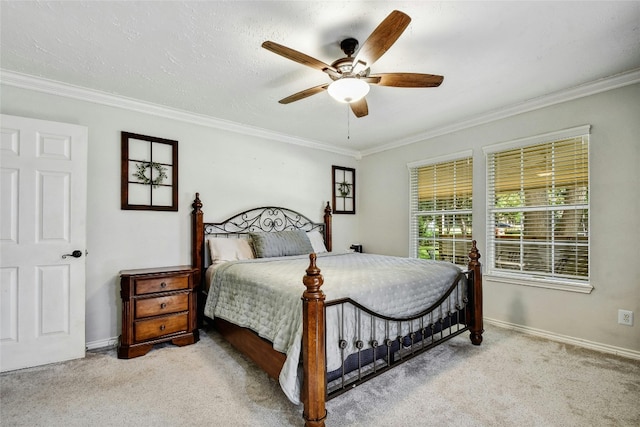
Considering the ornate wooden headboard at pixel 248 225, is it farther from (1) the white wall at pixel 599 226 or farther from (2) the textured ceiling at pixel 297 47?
(1) the white wall at pixel 599 226

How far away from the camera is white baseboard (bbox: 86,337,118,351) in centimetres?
288

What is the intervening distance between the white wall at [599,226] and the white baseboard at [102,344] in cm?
400

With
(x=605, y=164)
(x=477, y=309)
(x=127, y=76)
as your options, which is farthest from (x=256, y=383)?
(x=605, y=164)

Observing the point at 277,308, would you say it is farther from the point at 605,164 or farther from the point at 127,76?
the point at 605,164

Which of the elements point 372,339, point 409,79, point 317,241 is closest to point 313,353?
point 372,339

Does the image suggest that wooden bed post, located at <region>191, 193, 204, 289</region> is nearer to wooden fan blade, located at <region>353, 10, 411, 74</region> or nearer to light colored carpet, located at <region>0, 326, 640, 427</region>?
light colored carpet, located at <region>0, 326, 640, 427</region>

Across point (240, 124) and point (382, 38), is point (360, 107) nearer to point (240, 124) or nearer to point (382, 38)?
point (382, 38)

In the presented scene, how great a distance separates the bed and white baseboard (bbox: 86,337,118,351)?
822 mm

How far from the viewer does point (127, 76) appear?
8.68ft

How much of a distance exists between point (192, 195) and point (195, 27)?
1971 millimetres

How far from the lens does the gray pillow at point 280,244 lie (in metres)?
3.56

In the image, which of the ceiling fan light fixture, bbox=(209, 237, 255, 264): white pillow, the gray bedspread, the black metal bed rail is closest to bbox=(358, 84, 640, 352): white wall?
the gray bedspread

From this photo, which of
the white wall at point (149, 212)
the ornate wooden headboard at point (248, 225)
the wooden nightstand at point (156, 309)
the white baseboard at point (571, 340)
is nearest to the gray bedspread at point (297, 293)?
the wooden nightstand at point (156, 309)

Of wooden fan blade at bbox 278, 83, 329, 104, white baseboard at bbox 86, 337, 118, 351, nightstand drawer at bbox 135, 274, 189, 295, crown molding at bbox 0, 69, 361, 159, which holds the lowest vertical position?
white baseboard at bbox 86, 337, 118, 351
